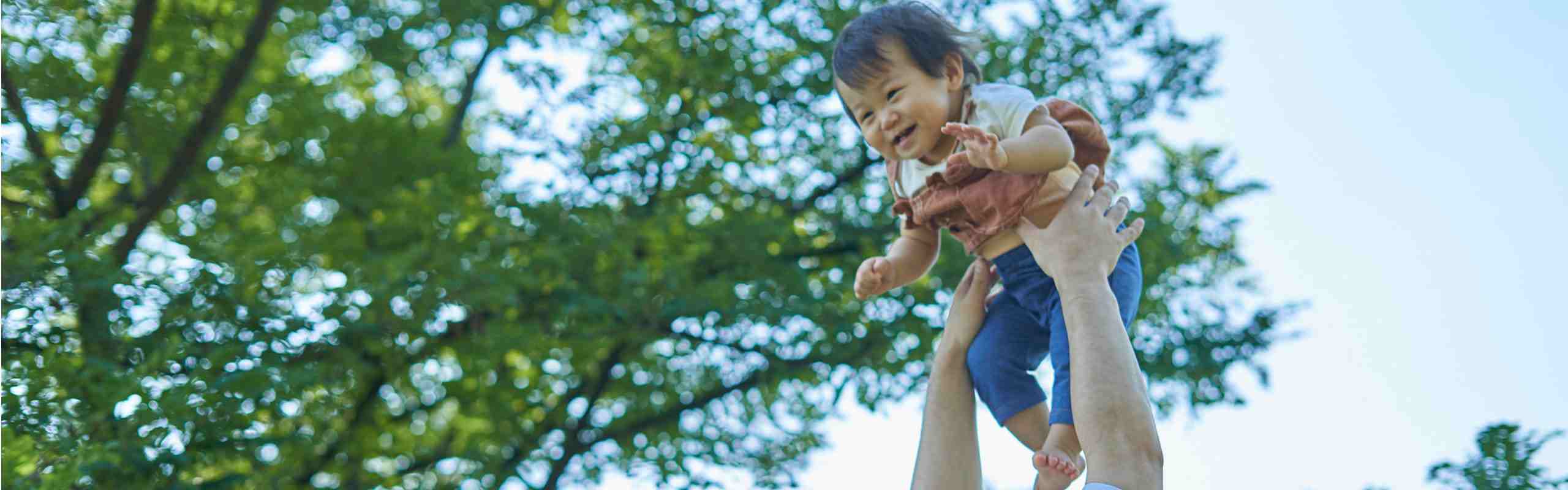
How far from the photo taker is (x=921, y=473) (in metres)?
2.61

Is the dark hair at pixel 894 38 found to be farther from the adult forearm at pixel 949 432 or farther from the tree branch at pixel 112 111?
the tree branch at pixel 112 111

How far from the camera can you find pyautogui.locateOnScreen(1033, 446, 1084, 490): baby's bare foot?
234 centimetres

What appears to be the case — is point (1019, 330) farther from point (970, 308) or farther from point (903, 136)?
point (903, 136)

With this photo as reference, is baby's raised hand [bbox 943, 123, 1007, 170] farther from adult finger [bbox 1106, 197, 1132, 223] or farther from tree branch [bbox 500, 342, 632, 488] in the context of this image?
tree branch [bbox 500, 342, 632, 488]

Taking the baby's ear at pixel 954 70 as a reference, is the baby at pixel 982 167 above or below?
below

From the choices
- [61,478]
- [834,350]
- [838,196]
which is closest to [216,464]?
[61,478]

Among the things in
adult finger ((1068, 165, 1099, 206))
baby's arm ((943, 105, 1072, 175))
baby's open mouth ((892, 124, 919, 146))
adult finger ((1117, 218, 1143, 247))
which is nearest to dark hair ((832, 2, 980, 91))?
baby's open mouth ((892, 124, 919, 146))

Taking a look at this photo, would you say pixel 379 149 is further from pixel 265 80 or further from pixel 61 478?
pixel 61 478

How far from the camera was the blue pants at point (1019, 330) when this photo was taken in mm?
2582

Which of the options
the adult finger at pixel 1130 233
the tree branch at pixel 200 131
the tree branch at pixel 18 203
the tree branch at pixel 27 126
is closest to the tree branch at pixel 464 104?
the tree branch at pixel 200 131

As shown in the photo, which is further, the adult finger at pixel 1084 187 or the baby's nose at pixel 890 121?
the baby's nose at pixel 890 121

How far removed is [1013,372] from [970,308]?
0.19 metres

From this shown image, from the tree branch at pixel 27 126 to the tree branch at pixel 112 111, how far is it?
0.18ft

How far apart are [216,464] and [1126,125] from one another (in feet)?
17.9
